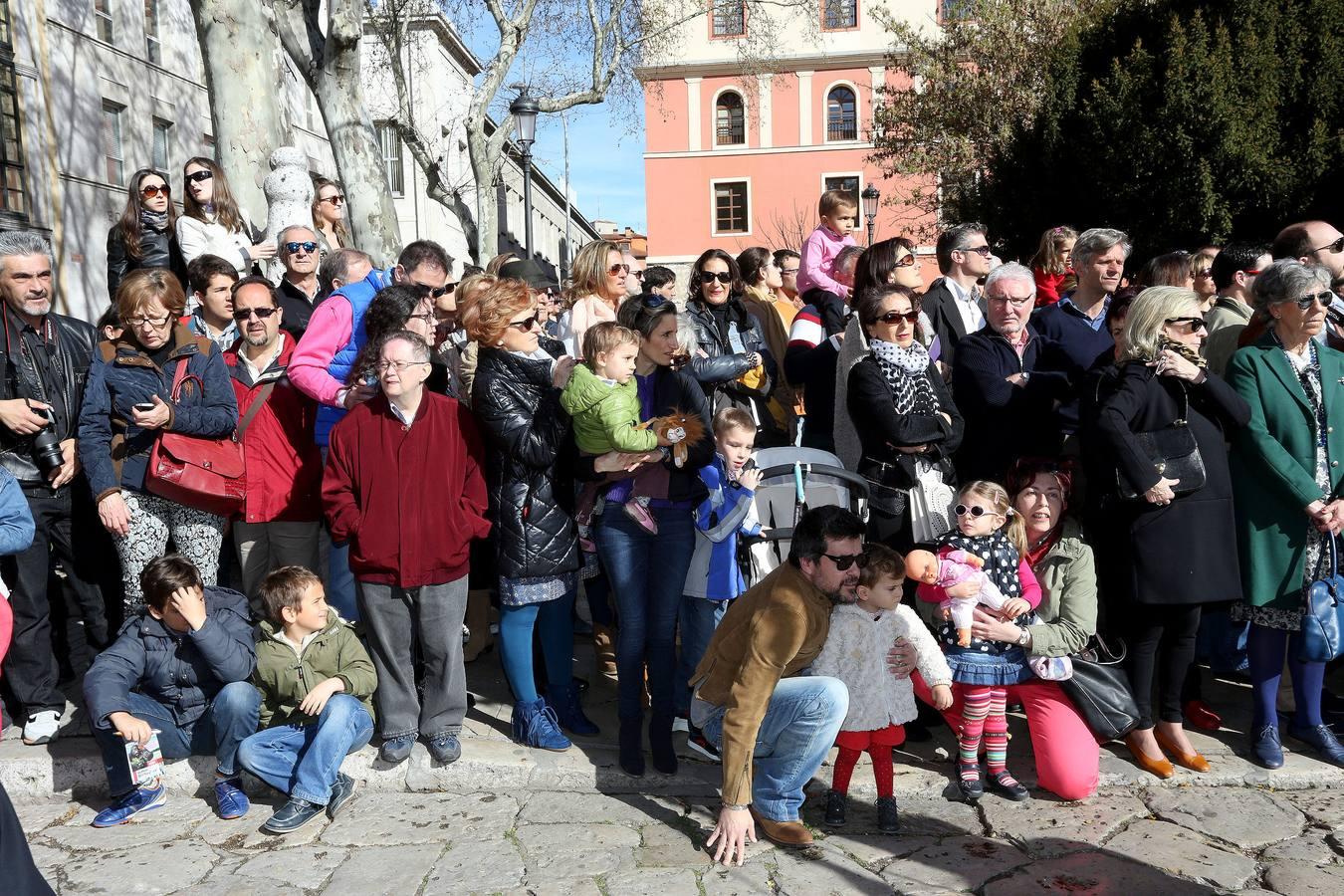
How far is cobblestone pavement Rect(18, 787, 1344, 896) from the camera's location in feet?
11.9

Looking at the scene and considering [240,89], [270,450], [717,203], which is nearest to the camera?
[270,450]

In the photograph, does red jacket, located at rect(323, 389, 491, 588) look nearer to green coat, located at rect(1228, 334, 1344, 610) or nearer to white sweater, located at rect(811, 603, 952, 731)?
white sweater, located at rect(811, 603, 952, 731)

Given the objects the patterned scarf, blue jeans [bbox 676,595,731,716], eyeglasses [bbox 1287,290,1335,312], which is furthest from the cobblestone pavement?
eyeglasses [bbox 1287,290,1335,312]

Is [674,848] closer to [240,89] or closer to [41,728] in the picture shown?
[41,728]

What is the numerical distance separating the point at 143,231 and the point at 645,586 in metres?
3.76

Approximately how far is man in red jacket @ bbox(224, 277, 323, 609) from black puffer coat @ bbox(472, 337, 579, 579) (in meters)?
1.01

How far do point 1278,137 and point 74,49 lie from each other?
69.2 ft

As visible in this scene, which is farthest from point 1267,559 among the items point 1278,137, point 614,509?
point 1278,137

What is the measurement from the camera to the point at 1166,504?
441 cm

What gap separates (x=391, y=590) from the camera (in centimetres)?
441

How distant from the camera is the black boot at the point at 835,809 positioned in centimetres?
411

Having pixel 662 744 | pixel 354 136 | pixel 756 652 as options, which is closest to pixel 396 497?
pixel 662 744

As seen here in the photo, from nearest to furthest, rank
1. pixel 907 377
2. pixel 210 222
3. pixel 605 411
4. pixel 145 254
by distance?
1. pixel 605 411
2. pixel 907 377
3. pixel 145 254
4. pixel 210 222

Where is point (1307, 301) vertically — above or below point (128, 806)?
above
